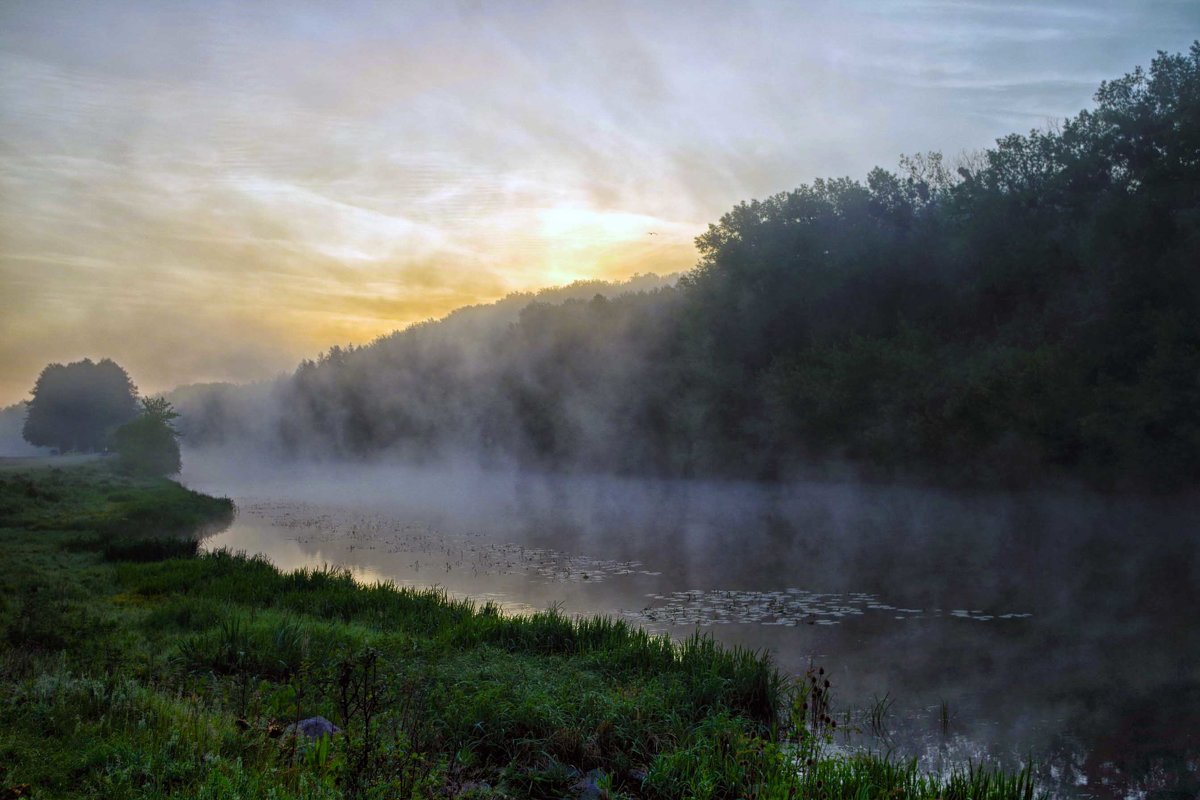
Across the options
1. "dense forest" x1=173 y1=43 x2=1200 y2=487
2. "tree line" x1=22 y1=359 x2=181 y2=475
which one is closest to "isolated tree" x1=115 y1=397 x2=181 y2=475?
"tree line" x1=22 y1=359 x2=181 y2=475

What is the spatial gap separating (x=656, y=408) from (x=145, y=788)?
206 feet

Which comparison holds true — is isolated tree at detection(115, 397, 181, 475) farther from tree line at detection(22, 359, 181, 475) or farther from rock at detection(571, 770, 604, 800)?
rock at detection(571, 770, 604, 800)

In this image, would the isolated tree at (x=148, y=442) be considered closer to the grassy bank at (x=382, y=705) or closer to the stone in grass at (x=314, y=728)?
the grassy bank at (x=382, y=705)

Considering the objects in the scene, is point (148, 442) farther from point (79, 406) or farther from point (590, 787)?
point (590, 787)

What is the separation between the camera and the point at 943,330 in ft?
152

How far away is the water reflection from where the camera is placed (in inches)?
453

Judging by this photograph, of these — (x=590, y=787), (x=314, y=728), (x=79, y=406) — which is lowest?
(x=590, y=787)

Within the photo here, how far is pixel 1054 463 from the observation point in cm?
3734

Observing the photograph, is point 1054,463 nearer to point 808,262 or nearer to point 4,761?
point 808,262

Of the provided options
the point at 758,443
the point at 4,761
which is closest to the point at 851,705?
the point at 4,761

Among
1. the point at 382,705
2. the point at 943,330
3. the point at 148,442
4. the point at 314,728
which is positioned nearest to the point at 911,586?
the point at 382,705

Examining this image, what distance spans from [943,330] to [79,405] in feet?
287

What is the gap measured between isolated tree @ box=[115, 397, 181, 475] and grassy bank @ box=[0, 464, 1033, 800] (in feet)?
165

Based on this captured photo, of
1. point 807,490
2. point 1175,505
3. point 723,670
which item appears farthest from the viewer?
point 807,490
